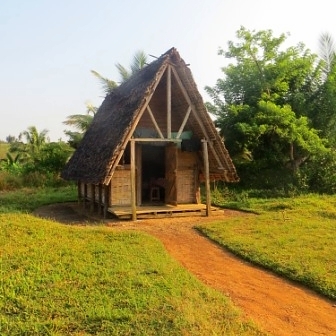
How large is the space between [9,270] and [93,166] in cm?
642

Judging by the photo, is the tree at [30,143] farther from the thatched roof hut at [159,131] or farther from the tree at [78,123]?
the thatched roof hut at [159,131]

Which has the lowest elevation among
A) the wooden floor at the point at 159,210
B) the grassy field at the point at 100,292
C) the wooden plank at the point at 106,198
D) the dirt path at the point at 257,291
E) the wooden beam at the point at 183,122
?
the dirt path at the point at 257,291

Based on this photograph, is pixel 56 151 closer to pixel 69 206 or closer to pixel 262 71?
pixel 69 206

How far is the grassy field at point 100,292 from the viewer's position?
463 cm

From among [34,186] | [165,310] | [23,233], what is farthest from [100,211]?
[34,186]

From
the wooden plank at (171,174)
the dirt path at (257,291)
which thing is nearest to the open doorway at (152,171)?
the wooden plank at (171,174)

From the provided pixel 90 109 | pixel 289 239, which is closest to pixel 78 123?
pixel 90 109

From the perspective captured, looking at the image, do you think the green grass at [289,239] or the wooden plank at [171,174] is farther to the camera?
the wooden plank at [171,174]

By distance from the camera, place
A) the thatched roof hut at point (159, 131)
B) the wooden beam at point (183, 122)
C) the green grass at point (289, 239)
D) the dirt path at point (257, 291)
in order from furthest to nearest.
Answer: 1. the wooden beam at point (183, 122)
2. the thatched roof hut at point (159, 131)
3. the green grass at point (289, 239)
4. the dirt path at point (257, 291)

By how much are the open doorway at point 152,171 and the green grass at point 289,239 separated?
3305mm

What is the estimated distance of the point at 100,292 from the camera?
5.55 meters

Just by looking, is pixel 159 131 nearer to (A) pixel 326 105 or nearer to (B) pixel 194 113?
(B) pixel 194 113

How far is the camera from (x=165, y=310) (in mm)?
4984

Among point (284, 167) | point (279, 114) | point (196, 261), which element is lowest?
point (196, 261)
